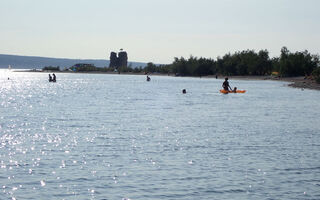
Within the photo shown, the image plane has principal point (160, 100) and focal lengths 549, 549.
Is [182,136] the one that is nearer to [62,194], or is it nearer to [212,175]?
[212,175]

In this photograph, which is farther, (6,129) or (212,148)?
(6,129)

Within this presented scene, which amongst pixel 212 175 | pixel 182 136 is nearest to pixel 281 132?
pixel 182 136

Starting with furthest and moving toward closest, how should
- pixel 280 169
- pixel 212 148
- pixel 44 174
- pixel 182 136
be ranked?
pixel 182 136 → pixel 212 148 → pixel 280 169 → pixel 44 174

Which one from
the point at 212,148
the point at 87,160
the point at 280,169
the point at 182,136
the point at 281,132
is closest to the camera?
the point at 280,169

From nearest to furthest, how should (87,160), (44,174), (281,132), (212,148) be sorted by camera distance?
(44,174) < (87,160) < (212,148) < (281,132)

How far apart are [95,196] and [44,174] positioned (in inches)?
158

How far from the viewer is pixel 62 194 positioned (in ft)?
58.6

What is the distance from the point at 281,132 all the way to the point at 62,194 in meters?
21.7

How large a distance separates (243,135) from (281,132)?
139 inches

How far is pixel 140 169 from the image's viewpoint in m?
22.2

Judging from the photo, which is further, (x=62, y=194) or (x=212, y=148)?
(x=212, y=148)

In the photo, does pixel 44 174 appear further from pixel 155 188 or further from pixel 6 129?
pixel 6 129

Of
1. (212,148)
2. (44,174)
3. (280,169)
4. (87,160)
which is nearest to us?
(44,174)

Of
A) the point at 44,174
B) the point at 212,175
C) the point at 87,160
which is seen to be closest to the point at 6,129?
the point at 87,160
